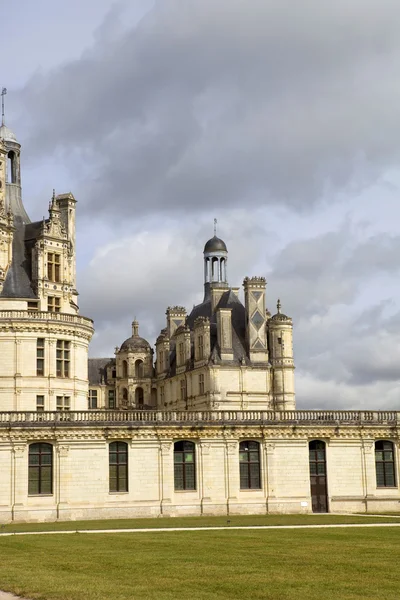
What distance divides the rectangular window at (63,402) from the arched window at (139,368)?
34.8m

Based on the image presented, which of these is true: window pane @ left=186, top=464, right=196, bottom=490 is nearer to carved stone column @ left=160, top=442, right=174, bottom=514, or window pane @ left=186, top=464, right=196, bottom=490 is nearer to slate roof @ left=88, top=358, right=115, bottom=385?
carved stone column @ left=160, top=442, right=174, bottom=514

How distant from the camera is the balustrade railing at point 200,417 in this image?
4966cm

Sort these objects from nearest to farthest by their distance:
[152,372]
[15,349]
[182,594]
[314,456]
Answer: [182,594], [314,456], [15,349], [152,372]

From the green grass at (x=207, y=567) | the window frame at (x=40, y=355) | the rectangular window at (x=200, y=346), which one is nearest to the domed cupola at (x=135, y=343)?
the rectangular window at (x=200, y=346)

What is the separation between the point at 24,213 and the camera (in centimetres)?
6888

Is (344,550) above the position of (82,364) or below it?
below

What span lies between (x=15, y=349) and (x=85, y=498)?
48.3 feet

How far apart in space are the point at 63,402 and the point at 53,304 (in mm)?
6855

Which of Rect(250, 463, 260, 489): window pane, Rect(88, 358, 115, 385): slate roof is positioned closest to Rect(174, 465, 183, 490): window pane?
Rect(250, 463, 260, 489): window pane

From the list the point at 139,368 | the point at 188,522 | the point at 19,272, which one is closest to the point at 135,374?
the point at 139,368

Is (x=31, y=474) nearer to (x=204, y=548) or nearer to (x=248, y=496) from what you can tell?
(x=248, y=496)

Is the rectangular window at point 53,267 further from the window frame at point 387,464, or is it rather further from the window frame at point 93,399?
the window frame at point 93,399

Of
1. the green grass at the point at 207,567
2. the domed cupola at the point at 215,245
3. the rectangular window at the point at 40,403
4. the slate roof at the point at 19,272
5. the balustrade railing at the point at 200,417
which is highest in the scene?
the domed cupola at the point at 215,245

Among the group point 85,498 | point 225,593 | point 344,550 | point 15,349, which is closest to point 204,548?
point 344,550
